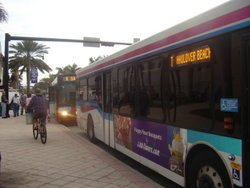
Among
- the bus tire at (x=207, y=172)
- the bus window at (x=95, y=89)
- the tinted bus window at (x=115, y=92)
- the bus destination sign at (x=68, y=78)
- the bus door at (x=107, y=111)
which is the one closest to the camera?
the bus tire at (x=207, y=172)

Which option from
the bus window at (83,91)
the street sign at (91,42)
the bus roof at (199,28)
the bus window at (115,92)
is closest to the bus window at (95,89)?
the bus window at (83,91)

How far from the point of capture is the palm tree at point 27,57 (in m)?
41.6

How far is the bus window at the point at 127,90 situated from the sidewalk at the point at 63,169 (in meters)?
1.28

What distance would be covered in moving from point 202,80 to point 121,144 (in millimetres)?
3829

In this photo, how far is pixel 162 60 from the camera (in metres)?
5.00

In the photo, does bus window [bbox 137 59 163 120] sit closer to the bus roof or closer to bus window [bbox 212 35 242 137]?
the bus roof

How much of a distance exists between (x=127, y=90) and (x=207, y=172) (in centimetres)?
322

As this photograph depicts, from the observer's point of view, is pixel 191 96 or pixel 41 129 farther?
pixel 41 129

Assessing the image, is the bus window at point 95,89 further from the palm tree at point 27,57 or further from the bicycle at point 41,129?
the palm tree at point 27,57

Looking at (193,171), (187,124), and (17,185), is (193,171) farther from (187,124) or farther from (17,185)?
(17,185)

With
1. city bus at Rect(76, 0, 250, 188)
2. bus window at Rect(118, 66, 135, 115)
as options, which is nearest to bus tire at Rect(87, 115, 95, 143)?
bus window at Rect(118, 66, 135, 115)

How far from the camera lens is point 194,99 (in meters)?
4.10

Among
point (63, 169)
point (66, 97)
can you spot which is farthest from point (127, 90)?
point (66, 97)

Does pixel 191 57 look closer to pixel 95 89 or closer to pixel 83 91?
pixel 95 89
